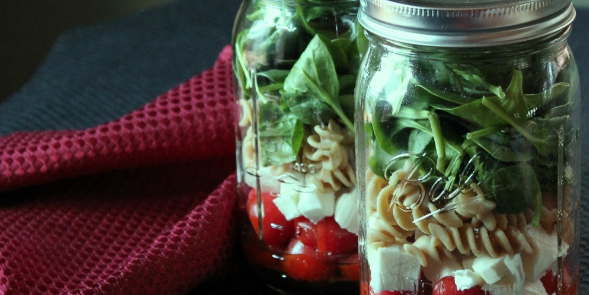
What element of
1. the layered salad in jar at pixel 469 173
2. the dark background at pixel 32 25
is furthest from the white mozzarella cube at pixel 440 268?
the dark background at pixel 32 25

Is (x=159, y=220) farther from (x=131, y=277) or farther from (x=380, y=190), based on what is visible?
(x=380, y=190)

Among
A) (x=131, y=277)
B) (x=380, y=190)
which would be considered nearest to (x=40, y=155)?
(x=131, y=277)

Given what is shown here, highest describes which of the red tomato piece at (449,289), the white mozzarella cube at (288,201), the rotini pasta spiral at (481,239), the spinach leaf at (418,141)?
the spinach leaf at (418,141)

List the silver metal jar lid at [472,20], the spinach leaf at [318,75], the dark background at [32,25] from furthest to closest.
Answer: the dark background at [32,25] → the spinach leaf at [318,75] → the silver metal jar lid at [472,20]

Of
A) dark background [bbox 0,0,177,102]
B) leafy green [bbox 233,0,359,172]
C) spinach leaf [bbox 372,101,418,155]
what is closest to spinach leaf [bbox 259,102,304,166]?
leafy green [bbox 233,0,359,172]

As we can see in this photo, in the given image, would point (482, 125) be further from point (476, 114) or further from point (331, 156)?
point (331, 156)

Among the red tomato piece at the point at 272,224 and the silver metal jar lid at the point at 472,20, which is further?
the red tomato piece at the point at 272,224

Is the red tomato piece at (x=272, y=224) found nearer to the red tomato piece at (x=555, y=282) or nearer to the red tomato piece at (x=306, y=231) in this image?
the red tomato piece at (x=306, y=231)

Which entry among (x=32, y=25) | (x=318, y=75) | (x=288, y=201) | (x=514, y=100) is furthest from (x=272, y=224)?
(x=32, y=25)
